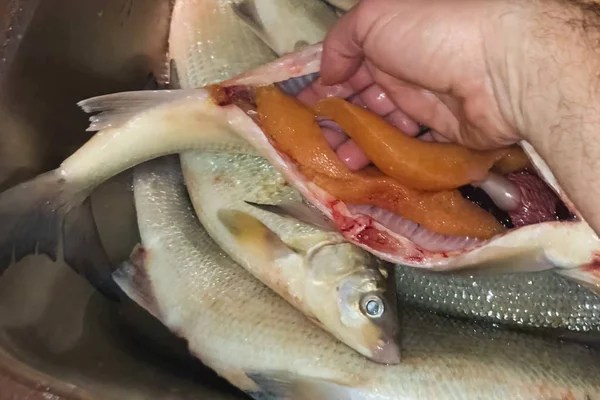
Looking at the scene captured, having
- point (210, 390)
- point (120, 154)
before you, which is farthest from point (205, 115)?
point (210, 390)

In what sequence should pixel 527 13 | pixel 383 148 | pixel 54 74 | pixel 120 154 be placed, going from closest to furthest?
pixel 527 13 → pixel 383 148 → pixel 120 154 → pixel 54 74

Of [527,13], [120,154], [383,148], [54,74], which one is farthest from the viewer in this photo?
[54,74]

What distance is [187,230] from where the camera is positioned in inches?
50.1

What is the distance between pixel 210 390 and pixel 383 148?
54 centimetres

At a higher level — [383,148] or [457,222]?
[383,148]

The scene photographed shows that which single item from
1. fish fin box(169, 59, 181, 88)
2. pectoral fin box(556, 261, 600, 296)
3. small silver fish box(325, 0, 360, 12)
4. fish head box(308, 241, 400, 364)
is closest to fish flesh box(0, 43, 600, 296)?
pectoral fin box(556, 261, 600, 296)

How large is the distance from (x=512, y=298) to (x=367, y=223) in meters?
0.40

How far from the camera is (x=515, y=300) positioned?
1.29 m

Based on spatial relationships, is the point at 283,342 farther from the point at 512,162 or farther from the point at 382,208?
the point at 512,162

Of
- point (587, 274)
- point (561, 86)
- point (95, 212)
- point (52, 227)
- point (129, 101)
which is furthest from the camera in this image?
point (95, 212)

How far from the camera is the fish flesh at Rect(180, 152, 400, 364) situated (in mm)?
1132

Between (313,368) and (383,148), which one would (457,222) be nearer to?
(383,148)

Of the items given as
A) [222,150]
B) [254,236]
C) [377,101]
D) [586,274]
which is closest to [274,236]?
[254,236]

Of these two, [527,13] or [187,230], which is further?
[187,230]
